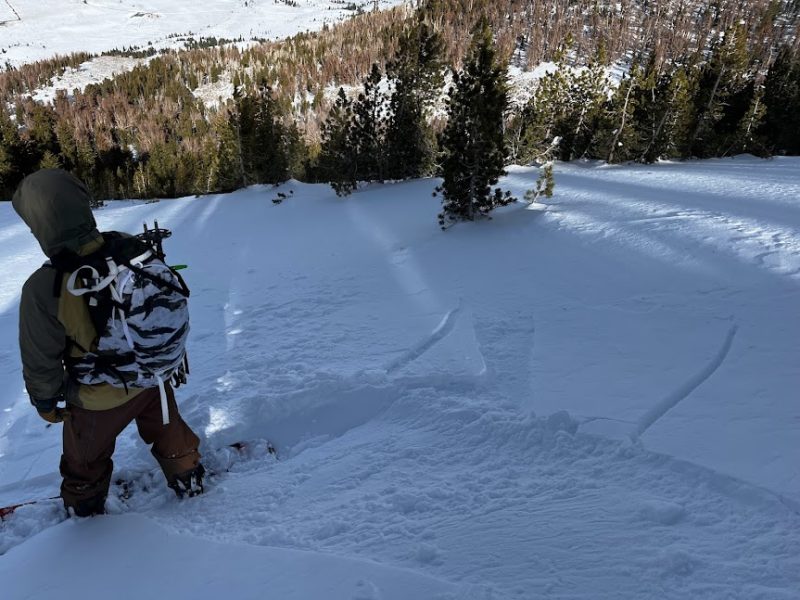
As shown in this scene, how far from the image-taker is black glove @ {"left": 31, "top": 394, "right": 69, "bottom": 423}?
8.16ft

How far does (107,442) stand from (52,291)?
3.34 ft

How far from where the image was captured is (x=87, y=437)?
8.73ft

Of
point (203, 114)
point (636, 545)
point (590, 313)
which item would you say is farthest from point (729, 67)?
point (203, 114)

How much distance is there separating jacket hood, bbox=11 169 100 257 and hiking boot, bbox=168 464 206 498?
1636 mm

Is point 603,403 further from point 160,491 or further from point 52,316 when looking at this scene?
point 52,316

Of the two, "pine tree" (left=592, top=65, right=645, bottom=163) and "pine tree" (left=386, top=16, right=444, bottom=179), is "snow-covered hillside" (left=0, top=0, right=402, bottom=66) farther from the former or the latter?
"pine tree" (left=592, top=65, right=645, bottom=163)

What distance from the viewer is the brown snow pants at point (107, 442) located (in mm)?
2660

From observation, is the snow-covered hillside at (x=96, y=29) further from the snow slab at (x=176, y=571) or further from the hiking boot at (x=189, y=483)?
the snow slab at (x=176, y=571)

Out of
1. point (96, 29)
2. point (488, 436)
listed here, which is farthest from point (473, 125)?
point (96, 29)

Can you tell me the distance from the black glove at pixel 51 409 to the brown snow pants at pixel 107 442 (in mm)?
52

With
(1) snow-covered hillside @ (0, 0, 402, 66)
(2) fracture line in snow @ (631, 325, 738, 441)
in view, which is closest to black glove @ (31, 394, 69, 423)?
(2) fracture line in snow @ (631, 325, 738, 441)

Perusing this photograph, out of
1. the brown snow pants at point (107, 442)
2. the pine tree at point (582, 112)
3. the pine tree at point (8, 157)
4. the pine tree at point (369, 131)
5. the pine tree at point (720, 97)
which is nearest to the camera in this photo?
the brown snow pants at point (107, 442)

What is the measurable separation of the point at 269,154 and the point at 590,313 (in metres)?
20.1

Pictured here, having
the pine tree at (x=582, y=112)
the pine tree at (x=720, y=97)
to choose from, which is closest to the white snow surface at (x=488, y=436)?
the pine tree at (x=582, y=112)
